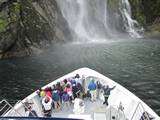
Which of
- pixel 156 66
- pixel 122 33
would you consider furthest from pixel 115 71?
pixel 122 33

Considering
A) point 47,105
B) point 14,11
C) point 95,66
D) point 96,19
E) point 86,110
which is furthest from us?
point 96,19

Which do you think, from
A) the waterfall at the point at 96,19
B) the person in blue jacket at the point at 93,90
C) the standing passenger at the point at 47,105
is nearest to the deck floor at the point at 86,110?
the person in blue jacket at the point at 93,90

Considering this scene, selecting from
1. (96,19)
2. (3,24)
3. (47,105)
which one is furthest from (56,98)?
(96,19)

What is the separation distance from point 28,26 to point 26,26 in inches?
17.0

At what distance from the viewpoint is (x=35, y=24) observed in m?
71.2

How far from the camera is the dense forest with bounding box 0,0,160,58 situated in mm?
65875

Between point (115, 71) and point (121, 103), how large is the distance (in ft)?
79.5

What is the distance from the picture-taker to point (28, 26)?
2736 inches

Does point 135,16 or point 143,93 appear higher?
point 135,16

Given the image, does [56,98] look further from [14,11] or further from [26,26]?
[26,26]

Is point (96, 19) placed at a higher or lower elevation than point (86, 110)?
higher

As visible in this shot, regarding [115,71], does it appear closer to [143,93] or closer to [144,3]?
[143,93]

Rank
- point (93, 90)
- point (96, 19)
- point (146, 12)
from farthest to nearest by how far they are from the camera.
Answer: point (146, 12), point (96, 19), point (93, 90)

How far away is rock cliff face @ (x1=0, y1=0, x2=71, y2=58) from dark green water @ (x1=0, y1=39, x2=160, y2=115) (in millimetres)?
3146
